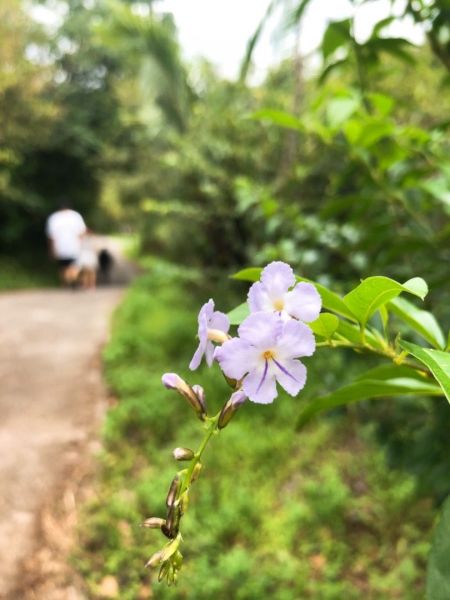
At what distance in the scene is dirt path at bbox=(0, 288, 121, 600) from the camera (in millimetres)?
2723

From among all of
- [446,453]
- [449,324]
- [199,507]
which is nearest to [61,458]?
[199,507]

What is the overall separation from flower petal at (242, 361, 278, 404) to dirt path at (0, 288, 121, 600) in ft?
7.07

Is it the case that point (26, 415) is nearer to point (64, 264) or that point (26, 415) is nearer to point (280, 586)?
Result: point (280, 586)

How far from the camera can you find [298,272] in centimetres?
247

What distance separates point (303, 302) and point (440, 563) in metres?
0.37

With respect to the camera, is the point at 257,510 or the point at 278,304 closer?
the point at 278,304

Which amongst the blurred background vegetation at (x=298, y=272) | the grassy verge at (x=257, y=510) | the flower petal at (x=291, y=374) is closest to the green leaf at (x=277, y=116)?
the blurred background vegetation at (x=298, y=272)

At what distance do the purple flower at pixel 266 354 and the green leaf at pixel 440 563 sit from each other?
297 millimetres

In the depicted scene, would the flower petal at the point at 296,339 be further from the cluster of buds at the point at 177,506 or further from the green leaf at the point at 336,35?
the green leaf at the point at 336,35

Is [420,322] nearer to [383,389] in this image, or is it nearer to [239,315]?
[383,389]

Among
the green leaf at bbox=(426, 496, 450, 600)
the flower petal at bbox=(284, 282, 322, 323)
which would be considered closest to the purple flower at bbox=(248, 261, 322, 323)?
the flower petal at bbox=(284, 282, 322, 323)

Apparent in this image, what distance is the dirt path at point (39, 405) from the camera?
2723mm

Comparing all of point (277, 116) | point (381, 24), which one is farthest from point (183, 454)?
point (381, 24)

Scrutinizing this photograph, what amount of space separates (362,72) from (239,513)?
2.22 meters
